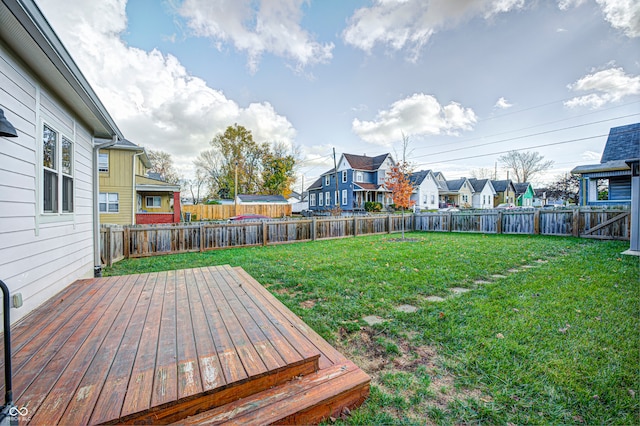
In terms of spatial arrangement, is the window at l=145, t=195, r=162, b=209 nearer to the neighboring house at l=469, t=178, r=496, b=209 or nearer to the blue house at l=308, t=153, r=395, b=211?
→ the blue house at l=308, t=153, r=395, b=211

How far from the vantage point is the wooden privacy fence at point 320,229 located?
7.91 m

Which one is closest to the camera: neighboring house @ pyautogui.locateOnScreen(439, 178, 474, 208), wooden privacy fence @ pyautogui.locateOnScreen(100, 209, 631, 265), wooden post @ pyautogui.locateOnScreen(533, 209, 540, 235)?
wooden privacy fence @ pyautogui.locateOnScreen(100, 209, 631, 265)

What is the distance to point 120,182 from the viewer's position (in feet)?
45.2

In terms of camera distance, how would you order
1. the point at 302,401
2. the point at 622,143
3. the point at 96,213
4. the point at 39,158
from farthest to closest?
the point at 622,143, the point at 96,213, the point at 39,158, the point at 302,401

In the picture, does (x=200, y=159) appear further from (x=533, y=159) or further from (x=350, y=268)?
(x=533, y=159)

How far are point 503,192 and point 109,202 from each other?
45.6 m

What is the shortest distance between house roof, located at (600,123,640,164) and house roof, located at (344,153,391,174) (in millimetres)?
16351

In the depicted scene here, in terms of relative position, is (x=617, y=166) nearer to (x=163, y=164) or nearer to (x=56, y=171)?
(x=56, y=171)

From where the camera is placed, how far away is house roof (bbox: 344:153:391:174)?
27.0m

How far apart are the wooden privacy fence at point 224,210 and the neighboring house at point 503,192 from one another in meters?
31.9

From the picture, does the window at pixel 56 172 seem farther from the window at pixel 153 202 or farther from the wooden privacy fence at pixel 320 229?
the window at pixel 153 202

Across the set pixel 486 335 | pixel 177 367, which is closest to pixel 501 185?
pixel 486 335

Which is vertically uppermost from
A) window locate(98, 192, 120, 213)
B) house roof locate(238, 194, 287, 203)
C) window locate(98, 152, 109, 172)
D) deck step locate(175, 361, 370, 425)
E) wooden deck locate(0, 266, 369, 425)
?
window locate(98, 152, 109, 172)

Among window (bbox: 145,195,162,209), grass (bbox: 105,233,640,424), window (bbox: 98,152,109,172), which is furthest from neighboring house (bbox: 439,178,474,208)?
window (bbox: 98,152,109,172)
